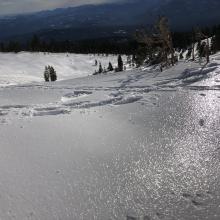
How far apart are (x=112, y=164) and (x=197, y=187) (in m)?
1.54

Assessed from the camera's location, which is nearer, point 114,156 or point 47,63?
point 114,156

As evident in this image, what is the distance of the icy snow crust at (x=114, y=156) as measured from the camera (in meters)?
5.46

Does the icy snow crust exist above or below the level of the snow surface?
above

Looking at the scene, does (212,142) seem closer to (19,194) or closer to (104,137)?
(104,137)

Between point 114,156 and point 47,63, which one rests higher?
point 114,156

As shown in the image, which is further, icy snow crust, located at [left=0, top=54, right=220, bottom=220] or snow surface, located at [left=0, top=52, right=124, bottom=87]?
snow surface, located at [left=0, top=52, right=124, bottom=87]

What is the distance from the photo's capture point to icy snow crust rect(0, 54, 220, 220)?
5465 mm

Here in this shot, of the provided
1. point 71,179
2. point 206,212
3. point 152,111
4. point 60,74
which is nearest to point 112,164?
point 71,179

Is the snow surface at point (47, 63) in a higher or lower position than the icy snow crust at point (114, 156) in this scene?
lower

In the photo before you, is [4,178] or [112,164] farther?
[112,164]

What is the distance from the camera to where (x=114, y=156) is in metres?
6.94

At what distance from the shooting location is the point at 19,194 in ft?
18.7

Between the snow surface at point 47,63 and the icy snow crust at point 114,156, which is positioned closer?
the icy snow crust at point 114,156

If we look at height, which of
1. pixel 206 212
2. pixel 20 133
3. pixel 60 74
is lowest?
pixel 60 74
